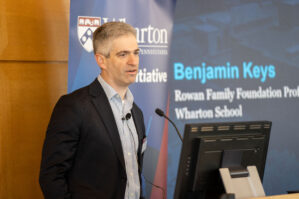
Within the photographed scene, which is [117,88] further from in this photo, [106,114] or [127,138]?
[127,138]

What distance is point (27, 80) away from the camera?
10.8 ft

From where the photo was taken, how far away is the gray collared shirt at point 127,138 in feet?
7.81

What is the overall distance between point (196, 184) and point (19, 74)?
1.84 m

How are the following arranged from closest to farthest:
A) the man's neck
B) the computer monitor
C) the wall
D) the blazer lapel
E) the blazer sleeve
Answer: the computer monitor → the blazer sleeve → the blazer lapel → the man's neck → the wall

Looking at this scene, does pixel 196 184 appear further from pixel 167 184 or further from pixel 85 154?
pixel 167 184

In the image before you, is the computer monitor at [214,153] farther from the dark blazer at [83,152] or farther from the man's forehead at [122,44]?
the man's forehead at [122,44]

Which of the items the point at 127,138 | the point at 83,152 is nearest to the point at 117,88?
the point at 127,138

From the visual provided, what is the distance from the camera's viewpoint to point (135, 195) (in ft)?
A: 7.88

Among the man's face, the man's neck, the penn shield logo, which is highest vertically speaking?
the penn shield logo

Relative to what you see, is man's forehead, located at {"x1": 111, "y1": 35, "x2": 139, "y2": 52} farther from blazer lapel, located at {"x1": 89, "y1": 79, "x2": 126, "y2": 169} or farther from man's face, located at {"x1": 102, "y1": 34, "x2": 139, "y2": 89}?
blazer lapel, located at {"x1": 89, "y1": 79, "x2": 126, "y2": 169}

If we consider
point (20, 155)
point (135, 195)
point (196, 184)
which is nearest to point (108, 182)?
point (135, 195)

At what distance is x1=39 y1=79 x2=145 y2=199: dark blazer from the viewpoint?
2201 mm

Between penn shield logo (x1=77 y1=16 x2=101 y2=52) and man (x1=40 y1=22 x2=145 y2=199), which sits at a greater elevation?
penn shield logo (x1=77 y1=16 x2=101 y2=52)

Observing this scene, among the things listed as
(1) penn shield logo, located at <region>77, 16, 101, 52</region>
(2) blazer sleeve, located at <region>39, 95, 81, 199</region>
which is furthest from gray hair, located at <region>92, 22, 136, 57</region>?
(1) penn shield logo, located at <region>77, 16, 101, 52</region>
